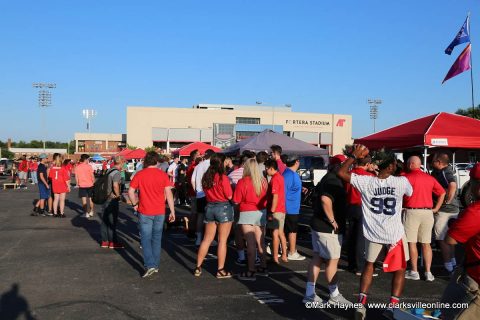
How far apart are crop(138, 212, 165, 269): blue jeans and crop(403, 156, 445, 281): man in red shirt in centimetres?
363

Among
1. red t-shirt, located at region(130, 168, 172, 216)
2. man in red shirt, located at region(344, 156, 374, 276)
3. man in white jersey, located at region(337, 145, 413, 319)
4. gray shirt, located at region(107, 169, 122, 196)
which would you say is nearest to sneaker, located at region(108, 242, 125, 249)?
gray shirt, located at region(107, 169, 122, 196)

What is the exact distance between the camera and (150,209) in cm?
→ 673

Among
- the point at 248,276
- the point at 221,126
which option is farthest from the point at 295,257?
the point at 221,126

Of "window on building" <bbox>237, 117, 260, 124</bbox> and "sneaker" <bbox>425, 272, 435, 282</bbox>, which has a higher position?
"window on building" <bbox>237, 117, 260, 124</bbox>

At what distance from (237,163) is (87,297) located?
4150 mm

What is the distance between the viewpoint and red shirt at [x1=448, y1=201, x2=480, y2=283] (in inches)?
124

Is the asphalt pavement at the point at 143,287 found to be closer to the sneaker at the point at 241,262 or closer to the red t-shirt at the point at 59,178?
the sneaker at the point at 241,262

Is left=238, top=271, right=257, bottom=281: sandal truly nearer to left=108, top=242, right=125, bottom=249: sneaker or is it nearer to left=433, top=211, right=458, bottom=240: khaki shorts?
left=433, top=211, right=458, bottom=240: khaki shorts

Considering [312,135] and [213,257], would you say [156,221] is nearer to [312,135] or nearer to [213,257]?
[213,257]

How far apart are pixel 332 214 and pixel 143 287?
111 inches

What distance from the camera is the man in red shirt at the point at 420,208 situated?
6.40m

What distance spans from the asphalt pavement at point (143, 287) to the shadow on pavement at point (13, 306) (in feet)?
0.04

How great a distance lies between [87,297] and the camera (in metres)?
5.62

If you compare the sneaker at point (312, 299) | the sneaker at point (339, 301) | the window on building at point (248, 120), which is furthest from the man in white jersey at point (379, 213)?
the window on building at point (248, 120)
